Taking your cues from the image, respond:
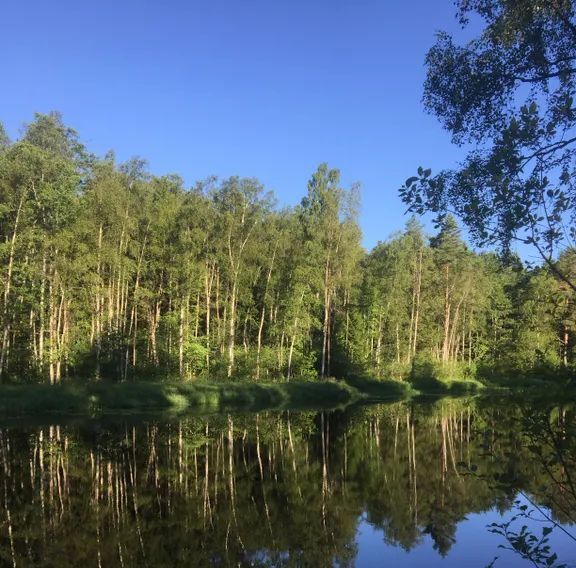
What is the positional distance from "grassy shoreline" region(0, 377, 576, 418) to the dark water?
17.4ft

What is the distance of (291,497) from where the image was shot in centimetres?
1204

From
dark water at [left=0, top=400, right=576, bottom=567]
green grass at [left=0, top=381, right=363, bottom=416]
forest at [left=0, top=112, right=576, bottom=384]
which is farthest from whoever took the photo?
forest at [left=0, top=112, right=576, bottom=384]

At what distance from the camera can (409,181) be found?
14.5 ft

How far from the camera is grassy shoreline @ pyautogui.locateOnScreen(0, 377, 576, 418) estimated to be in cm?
2517

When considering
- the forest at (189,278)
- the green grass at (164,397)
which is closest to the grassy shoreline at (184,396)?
Answer: the green grass at (164,397)

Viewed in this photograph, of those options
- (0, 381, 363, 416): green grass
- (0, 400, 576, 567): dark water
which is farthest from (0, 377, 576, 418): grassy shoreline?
(0, 400, 576, 567): dark water

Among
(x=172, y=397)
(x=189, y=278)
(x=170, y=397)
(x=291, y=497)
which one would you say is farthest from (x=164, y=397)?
(x=291, y=497)

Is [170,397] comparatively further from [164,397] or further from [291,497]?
[291,497]

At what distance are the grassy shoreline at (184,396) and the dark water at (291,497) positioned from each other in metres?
5.30

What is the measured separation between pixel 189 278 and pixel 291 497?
24.7 metres

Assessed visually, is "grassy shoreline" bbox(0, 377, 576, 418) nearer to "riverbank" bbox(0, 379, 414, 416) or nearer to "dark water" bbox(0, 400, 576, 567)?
"riverbank" bbox(0, 379, 414, 416)

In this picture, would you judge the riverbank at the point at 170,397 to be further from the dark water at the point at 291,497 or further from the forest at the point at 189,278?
the dark water at the point at 291,497

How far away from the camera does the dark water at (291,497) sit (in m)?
6.59

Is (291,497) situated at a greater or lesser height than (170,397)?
greater
